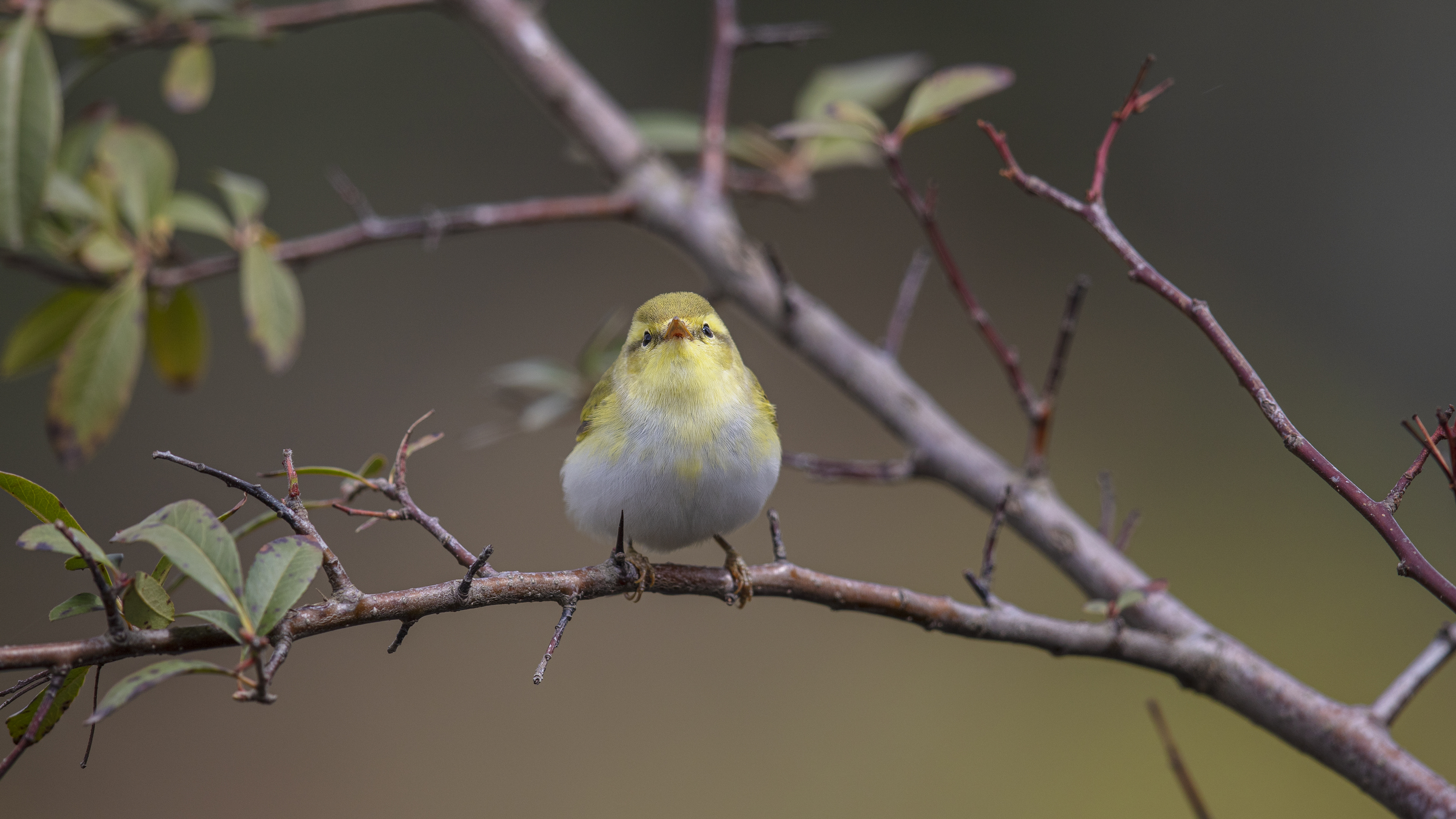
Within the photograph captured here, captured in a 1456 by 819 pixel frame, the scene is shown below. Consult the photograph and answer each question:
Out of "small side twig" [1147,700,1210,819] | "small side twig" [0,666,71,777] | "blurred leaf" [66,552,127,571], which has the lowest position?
"small side twig" [1147,700,1210,819]

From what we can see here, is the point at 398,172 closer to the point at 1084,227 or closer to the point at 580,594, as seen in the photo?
the point at 1084,227

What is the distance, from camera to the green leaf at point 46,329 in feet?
5.27

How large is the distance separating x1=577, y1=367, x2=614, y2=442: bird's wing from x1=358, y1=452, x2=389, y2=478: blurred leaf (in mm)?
400

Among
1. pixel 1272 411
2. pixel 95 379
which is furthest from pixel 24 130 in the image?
pixel 1272 411

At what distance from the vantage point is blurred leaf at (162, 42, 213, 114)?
1.78 metres

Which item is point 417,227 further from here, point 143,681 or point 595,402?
point 143,681

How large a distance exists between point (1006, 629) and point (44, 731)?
103cm

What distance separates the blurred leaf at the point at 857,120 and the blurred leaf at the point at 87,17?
118 cm

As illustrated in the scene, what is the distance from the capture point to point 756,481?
1457mm

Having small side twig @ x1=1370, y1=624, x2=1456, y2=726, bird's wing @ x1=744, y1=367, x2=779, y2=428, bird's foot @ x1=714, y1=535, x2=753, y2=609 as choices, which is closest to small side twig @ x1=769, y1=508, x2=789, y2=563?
bird's foot @ x1=714, y1=535, x2=753, y2=609

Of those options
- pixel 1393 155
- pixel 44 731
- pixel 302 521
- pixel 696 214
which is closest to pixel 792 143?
pixel 696 214

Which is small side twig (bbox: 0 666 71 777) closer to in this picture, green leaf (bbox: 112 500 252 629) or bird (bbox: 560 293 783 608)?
green leaf (bbox: 112 500 252 629)

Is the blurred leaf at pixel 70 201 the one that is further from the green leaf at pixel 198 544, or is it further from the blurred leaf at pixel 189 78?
the green leaf at pixel 198 544

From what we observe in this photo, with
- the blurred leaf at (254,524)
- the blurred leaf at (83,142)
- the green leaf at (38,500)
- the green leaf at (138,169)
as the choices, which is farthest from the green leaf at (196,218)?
the green leaf at (38,500)
